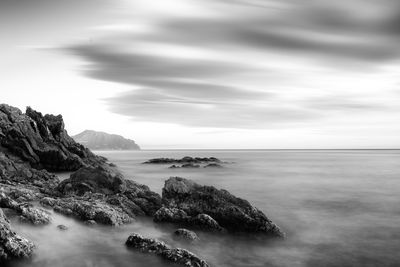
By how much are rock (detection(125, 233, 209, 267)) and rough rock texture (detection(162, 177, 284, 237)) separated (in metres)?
6.06

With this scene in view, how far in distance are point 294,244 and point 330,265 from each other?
3202 millimetres

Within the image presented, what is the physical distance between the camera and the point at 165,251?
1480cm

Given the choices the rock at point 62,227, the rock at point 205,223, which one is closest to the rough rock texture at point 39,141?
the rock at point 62,227

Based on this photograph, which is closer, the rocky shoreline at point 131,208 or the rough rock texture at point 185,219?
the rocky shoreline at point 131,208

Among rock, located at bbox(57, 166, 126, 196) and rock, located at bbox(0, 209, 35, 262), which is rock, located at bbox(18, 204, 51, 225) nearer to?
rock, located at bbox(0, 209, 35, 262)

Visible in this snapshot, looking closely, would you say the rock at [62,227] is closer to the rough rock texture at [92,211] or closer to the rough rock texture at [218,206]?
the rough rock texture at [92,211]

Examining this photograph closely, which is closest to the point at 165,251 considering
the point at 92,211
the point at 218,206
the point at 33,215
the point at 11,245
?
the point at 11,245

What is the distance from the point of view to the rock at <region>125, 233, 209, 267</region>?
14027 mm

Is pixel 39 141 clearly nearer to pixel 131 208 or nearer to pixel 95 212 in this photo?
pixel 131 208

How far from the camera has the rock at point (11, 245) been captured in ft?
42.4

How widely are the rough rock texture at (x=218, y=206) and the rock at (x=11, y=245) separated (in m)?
10.1

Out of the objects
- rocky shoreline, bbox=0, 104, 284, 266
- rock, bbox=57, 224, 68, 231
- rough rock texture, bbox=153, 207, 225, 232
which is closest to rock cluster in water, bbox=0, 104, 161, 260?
rocky shoreline, bbox=0, 104, 284, 266

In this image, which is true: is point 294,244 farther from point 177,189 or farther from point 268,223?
point 177,189

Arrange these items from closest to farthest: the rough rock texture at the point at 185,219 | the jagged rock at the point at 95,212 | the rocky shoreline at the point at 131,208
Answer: the rocky shoreline at the point at 131,208, the jagged rock at the point at 95,212, the rough rock texture at the point at 185,219
